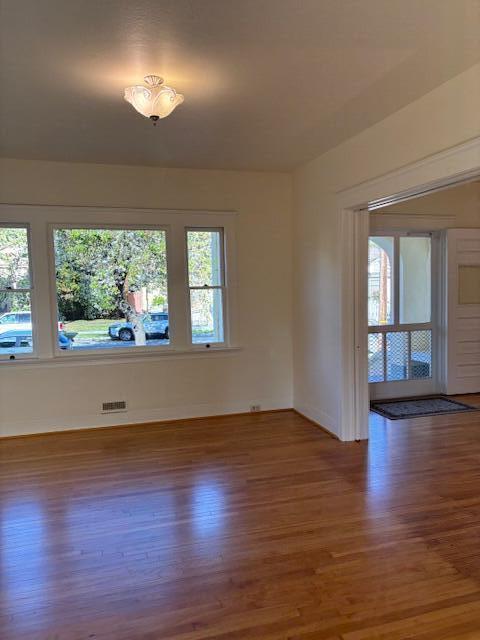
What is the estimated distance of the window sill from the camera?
4.45 m

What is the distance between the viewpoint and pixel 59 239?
4.52 meters

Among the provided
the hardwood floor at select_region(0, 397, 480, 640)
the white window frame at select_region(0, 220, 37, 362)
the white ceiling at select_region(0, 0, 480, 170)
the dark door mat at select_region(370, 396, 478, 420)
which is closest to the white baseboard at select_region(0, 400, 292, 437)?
the hardwood floor at select_region(0, 397, 480, 640)

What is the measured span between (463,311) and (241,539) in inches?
177

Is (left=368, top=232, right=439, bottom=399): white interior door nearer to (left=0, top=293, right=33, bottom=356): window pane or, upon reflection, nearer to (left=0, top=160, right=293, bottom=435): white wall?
(left=0, top=160, right=293, bottom=435): white wall

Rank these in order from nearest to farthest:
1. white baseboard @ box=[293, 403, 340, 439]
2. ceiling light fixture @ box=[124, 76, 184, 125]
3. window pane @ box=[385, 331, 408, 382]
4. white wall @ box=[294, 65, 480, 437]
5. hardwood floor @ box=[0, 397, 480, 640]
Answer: hardwood floor @ box=[0, 397, 480, 640] < ceiling light fixture @ box=[124, 76, 184, 125] < white wall @ box=[294, 65, 480, 437] < white baseboard @ box=[293, 403, 340, 439] < window pane @ box=[385, 331, 408, 382]

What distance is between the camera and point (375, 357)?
5547mm

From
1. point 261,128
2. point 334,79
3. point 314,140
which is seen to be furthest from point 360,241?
point 334,79

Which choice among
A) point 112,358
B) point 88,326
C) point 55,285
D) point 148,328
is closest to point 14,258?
point 55,285

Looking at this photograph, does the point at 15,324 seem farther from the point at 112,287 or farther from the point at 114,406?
the point at 114,406

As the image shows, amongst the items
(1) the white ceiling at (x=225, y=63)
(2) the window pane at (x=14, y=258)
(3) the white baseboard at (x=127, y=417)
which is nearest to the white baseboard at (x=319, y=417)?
(3) the white baseboard at (x=127, y=417)

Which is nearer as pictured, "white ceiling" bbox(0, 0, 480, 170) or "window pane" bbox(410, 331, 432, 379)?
"white ceiling" bbox(0, 0, 480, 170)

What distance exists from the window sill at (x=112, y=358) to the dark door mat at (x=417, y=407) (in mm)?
1848

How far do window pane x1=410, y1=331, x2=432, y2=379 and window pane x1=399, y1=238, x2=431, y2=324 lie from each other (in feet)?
0.66

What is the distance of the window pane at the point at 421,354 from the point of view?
18.7 feet
